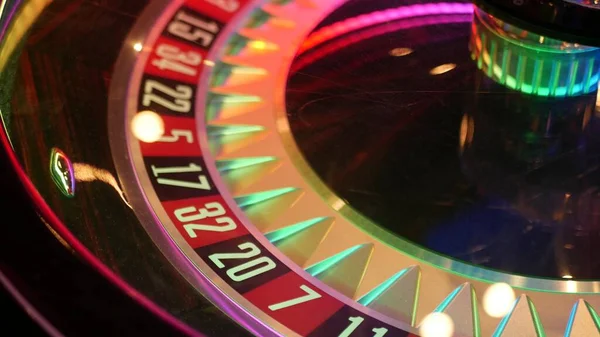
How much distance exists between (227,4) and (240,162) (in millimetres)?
584

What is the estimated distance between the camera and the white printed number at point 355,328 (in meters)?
1.29

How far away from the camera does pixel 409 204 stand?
5.05ft

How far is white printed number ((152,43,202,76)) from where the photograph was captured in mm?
1908

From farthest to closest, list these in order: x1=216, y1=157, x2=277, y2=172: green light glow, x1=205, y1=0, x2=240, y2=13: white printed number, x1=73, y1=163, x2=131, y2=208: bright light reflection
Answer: x1=205, y1=0, x2=240, y2=13: white printed number
x1=216, y1=157, x2=277, y2=172: green light glow
x1=73, y1=163, x2=131, y2=208: bright light reflection

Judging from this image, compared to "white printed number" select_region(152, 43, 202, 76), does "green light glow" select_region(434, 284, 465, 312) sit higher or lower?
lower

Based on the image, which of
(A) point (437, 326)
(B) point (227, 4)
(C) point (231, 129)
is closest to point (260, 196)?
(C) point (231, 129)

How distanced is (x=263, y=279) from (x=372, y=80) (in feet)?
1.94

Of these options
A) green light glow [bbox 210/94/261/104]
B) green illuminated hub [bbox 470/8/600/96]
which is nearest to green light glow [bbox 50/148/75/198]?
green light glow [bbox 210/94/261/104]

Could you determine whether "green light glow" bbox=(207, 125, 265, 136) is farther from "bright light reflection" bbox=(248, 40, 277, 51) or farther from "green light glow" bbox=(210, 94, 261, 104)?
"bright light reflection" bbox=(248, 40, 277, 51)

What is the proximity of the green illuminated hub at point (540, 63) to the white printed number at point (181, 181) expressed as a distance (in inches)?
24.7

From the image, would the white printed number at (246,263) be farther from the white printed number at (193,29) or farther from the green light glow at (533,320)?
the white printed number at (193,29)

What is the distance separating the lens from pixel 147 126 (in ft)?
5.66

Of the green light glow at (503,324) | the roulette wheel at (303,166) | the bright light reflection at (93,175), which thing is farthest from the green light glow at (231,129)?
the green light glow at (503,324)

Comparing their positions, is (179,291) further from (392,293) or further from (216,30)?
(216,30)
